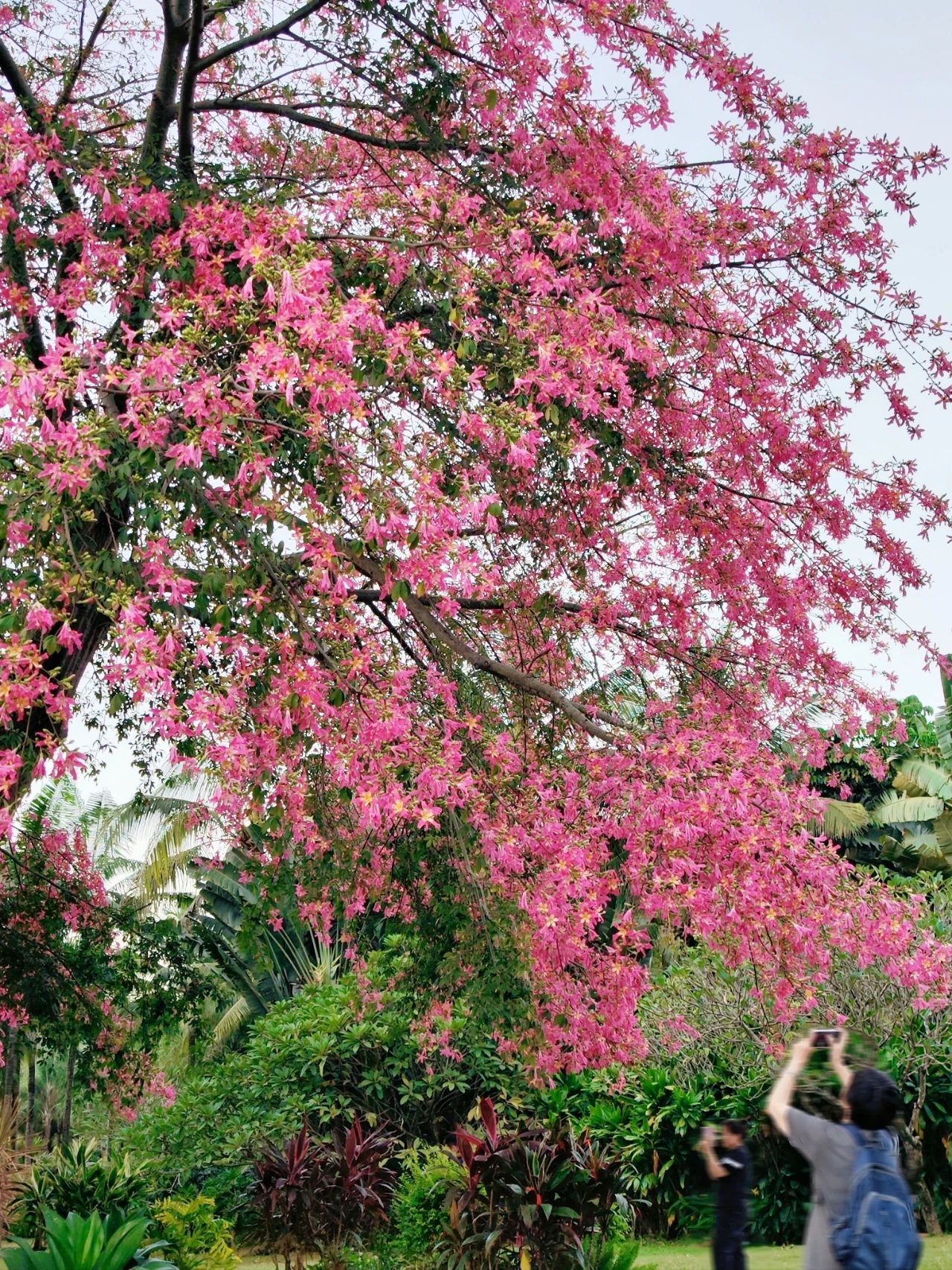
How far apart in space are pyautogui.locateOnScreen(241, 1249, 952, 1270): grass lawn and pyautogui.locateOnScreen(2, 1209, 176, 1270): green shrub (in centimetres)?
411

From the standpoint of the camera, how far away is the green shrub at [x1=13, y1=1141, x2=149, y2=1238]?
993 centimetres

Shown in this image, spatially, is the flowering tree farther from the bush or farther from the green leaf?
the green leaf

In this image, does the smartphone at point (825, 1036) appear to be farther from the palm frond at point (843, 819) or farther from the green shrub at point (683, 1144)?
the palm frond at point (843, 819)

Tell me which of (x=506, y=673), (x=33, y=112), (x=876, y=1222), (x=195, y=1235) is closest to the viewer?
(x=876, y=1222)

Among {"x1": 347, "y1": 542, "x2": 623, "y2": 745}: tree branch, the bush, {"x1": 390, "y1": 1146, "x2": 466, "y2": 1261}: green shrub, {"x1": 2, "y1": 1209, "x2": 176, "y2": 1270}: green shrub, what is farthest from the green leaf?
{"x1": 2, "y1": 1209, "x2": 176, "y2": 1270}: green shrub

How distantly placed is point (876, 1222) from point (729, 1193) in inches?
59.8

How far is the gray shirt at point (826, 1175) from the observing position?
3.83m

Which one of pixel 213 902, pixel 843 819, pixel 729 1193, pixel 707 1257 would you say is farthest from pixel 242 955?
pixel 729 1193

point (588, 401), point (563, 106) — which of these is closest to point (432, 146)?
point (563, 106)

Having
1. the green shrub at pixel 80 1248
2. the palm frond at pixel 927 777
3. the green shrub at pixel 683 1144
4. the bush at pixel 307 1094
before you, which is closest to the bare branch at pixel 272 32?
the green shrub at pixel 80 1248

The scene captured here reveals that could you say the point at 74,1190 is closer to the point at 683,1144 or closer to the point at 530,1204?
the point at 530,1204

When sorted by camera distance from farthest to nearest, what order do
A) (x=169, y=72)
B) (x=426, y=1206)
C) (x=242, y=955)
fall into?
(x=242, y=955) < (x=426, y=1206) < (x=169, y=72)

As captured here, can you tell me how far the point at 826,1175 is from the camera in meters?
3.89

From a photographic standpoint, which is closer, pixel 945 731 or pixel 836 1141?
pixel 836 1141
